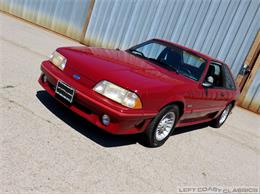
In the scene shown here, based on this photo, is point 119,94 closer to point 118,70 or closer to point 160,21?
point 118,70

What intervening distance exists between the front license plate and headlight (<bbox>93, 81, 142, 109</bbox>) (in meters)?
0.35

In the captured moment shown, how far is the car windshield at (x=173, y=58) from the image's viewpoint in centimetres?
473

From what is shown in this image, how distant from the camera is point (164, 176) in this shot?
3590 mm

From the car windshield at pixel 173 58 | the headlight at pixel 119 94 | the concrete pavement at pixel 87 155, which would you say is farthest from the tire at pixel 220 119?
the headlight at pixel 119 94

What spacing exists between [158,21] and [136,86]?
6.85 metres

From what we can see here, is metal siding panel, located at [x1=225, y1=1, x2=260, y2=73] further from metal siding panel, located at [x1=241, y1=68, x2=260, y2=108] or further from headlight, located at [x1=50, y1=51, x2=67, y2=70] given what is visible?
headlight, located at [x1=50, y1=51, x2=67, y2=70]

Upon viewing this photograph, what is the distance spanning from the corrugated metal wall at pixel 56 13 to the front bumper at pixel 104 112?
7796mm

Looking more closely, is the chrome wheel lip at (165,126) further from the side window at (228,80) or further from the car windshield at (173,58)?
the side window at (228,80)

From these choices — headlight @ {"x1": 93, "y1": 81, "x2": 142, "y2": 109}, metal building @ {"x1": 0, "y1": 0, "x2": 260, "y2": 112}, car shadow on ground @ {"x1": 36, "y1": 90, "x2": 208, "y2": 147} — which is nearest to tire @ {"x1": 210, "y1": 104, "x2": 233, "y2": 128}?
car shadow on ground @ {"x1": 36, "y1": 90, "x2": 208, "y2": 147}

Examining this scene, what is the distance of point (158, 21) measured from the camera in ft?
32.6

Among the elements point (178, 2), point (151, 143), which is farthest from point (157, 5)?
point (151, 143)

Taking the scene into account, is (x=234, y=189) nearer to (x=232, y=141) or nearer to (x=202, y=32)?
(x=232, y=141)

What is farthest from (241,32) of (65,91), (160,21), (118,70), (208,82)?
(65,91)

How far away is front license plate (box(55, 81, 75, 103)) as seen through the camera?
3.74 meters
